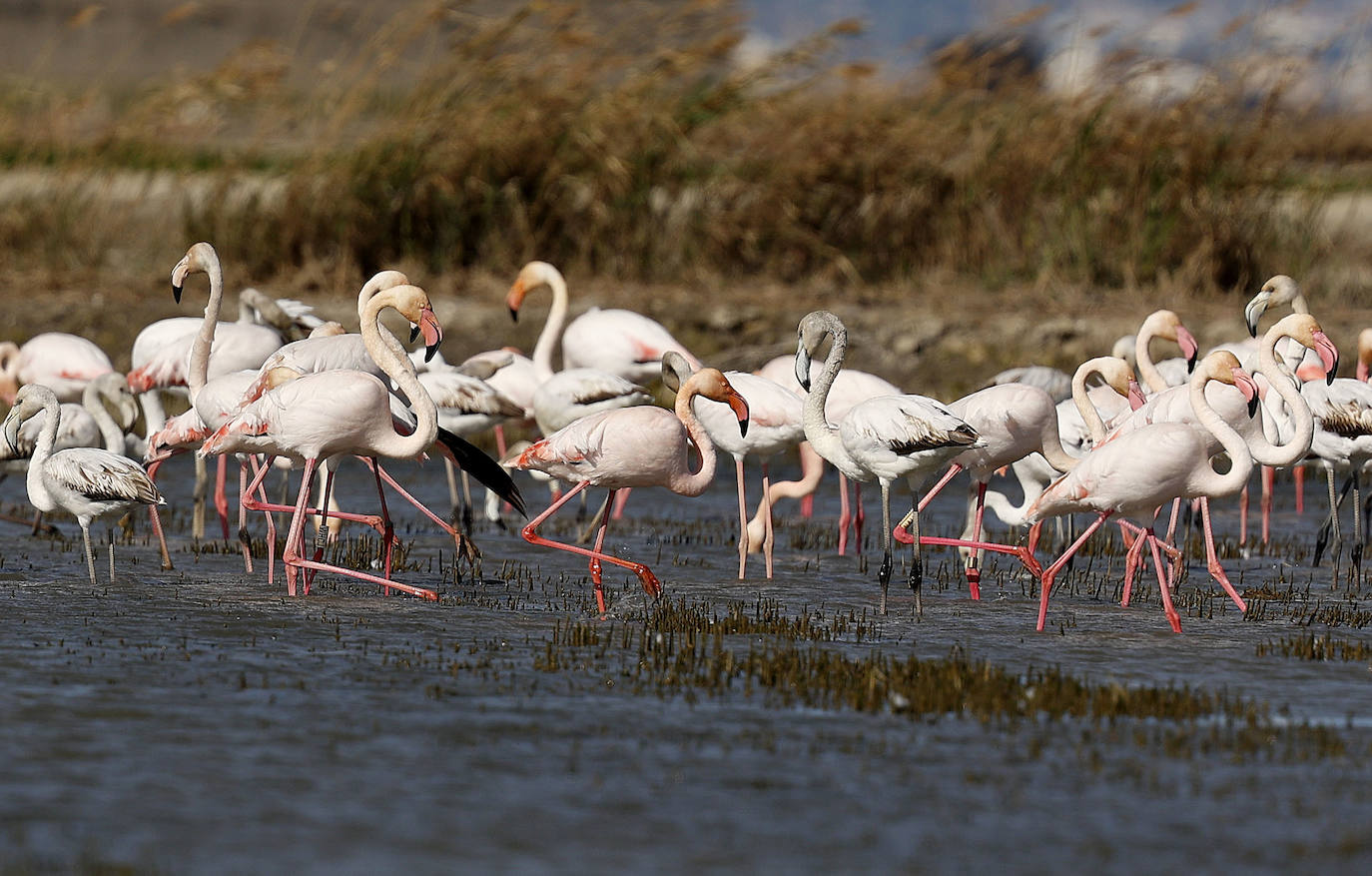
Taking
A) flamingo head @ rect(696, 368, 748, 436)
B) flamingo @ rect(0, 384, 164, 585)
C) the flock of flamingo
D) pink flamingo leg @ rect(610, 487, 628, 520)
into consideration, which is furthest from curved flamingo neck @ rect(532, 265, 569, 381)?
flamingo @ rect(0, 384, 164, 585)

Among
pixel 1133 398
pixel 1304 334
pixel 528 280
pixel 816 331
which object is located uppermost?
pixel 528 280

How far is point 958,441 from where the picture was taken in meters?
7.04

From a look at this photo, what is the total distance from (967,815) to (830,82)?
11176 mm

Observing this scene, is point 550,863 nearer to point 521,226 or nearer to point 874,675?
point 874,675

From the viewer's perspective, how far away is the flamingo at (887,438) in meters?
7.13

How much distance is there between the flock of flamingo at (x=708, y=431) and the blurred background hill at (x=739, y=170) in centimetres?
433

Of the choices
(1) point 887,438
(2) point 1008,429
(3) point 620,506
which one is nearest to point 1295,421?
(2) point 1008,429

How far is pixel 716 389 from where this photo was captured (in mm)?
7766

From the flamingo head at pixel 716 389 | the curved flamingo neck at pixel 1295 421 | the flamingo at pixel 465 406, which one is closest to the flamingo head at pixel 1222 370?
the curved flamingo neck at pixel 1295 421

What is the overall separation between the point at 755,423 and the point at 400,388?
5.39 ft

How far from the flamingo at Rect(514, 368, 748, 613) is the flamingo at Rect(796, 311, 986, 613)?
36 centimetres

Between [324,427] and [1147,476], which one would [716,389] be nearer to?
[324,427]

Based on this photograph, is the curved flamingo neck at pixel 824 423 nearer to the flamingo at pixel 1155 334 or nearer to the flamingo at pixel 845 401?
the flamingo at pixel 845 401

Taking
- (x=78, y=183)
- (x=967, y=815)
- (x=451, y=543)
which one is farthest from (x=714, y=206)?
(x=967, y=815)
